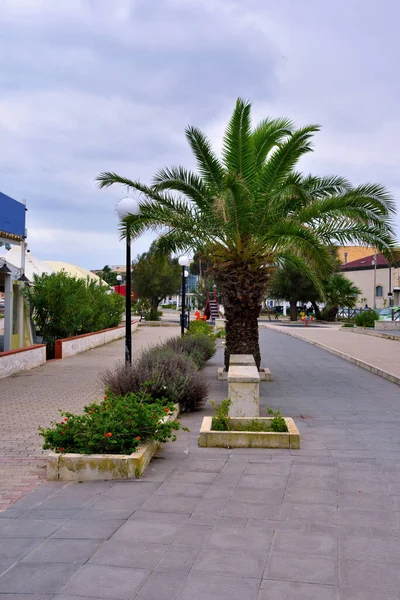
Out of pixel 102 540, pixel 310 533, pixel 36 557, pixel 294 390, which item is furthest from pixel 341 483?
pixel 294 390

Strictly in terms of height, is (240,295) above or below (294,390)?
above

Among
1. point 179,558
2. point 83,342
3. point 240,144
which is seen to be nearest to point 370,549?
point 179,558

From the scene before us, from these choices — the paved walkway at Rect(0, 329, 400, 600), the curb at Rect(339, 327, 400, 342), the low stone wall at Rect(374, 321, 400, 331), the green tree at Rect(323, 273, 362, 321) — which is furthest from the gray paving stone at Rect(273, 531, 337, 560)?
the green tree at Rect(323, 273, 362, 321)

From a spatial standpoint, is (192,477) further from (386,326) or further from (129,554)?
(386,326)

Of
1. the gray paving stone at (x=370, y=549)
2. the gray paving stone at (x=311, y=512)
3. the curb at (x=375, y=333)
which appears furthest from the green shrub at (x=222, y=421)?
the curb at (x=375, y=333)

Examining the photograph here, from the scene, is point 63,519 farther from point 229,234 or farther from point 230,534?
point 229,234

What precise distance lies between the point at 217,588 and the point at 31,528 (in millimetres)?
1561

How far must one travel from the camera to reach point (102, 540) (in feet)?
13.0

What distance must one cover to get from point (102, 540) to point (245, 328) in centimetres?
939

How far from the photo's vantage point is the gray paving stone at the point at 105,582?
3.21 metres

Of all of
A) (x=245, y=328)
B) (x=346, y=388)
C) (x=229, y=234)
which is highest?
(x=229, y=234)

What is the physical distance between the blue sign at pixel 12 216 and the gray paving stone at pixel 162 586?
1077cm

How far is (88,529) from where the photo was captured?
4168 millimetres

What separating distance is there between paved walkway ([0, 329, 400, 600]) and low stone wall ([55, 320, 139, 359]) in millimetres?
11910
